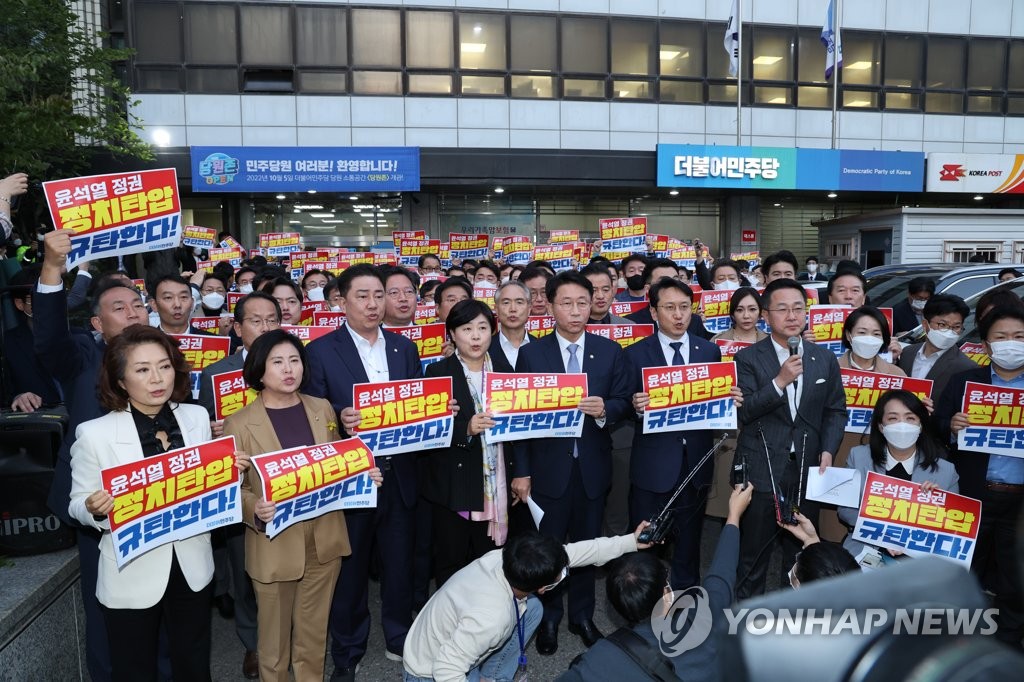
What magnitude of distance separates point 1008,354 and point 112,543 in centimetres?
492

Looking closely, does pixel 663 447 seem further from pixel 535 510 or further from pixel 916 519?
pixel 916 519

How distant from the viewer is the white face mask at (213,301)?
301 inches

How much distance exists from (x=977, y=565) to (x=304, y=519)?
13.0ft

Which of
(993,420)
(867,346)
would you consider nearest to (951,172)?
(867,346)

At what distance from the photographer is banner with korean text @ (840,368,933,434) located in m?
4.83

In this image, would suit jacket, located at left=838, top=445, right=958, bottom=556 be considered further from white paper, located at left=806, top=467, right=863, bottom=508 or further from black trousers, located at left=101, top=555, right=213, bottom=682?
black trousers, located at left=101, top=555, right=213, bottom=682

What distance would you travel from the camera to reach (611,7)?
2002 cm

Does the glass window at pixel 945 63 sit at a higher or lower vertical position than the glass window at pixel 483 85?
higher

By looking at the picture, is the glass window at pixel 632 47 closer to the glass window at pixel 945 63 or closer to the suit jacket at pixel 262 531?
the glass window at pixel 945 63

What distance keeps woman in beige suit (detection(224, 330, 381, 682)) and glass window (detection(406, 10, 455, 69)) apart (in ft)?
57.4

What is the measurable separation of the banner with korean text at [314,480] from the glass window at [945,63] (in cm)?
2428

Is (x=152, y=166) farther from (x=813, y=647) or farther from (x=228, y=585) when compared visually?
(x=813, y=647)

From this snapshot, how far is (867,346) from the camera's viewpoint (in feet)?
16.5

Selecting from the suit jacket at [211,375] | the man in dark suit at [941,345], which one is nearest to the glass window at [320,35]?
the suit jacket at [211,375]
